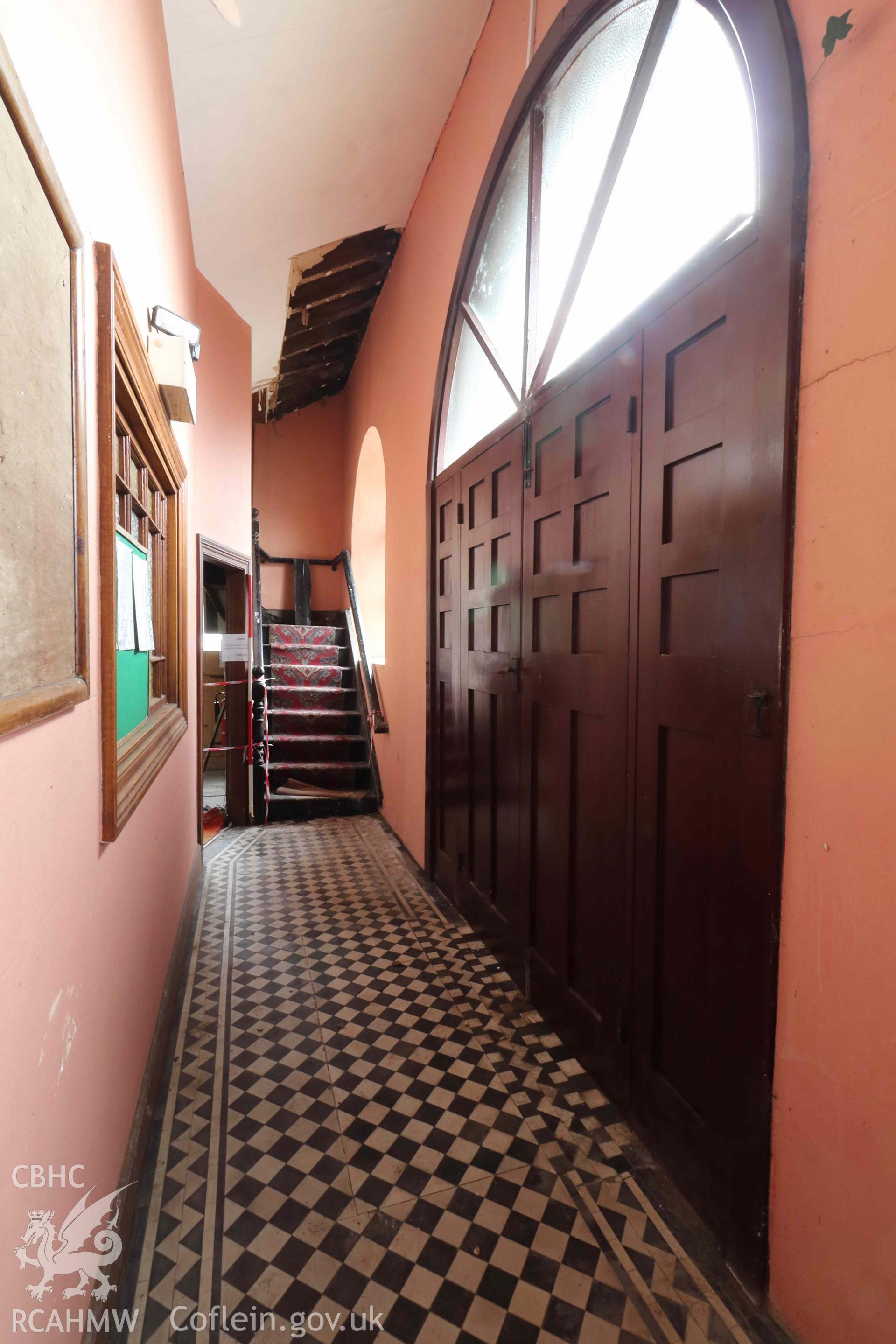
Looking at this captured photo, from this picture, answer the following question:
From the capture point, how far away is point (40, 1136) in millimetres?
905

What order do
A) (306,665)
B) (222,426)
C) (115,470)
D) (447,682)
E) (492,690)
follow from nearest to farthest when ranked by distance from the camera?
(115,470) < (492,690) < (447,682) < (222,426) < (306,665)

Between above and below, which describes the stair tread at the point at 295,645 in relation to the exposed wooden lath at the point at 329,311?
below

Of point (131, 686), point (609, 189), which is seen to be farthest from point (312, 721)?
point (609, 189)

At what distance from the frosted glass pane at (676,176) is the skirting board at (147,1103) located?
2.44m

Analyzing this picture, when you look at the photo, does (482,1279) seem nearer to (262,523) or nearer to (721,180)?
(721,180)

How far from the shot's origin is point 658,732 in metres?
1.60

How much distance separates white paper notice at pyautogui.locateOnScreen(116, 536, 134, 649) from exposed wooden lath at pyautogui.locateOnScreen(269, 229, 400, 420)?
3353 millimetres

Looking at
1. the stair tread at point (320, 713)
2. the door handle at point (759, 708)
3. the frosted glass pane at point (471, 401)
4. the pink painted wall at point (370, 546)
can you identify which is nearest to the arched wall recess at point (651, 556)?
the door handle at point (759, 708)

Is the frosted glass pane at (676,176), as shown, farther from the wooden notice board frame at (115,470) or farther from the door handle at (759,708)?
the wooden notice board frame at (115,470)

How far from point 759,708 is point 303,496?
6.74 metres

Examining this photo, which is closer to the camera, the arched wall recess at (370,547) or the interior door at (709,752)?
the interior door at (709,752)

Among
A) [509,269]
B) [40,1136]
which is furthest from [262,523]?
[40,1136]

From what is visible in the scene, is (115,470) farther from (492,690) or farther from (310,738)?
(310,738)

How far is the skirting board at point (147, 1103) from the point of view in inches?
52.6
